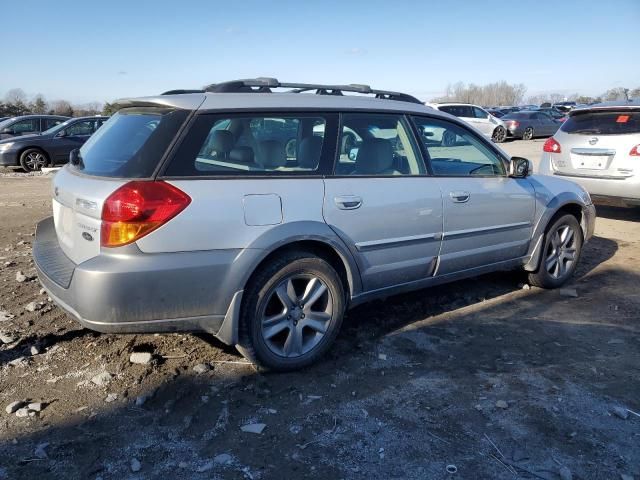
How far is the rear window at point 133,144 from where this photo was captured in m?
3.11

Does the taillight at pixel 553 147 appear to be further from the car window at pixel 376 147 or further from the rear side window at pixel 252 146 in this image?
the rear side window at pixel 252 146

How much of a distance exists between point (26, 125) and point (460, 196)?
16.0 meters

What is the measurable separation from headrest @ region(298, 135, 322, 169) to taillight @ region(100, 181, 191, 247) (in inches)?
38.4

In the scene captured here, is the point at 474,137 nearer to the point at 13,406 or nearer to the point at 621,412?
the point at 621,412

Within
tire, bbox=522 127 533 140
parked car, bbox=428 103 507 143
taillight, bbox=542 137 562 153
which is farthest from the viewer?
tire, bbox=522 127 533 140

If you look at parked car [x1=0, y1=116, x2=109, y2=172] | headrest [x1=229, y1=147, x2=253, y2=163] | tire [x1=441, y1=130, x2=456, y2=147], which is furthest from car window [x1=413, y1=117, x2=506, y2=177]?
parked car [x1=0, y1=116, x2=109, y2=172]

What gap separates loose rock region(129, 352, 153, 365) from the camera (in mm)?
3609

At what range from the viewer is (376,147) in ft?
13.0

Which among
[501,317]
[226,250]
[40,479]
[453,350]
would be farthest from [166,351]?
[501,317]

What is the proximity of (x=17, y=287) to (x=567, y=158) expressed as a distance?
703 centimetres

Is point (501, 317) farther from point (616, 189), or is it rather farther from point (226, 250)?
point (616, 189)

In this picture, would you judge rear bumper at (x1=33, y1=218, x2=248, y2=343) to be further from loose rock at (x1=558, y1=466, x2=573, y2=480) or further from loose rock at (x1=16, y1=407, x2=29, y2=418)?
loose rock at (x1=558, y1=466, x2=573, y2=480)

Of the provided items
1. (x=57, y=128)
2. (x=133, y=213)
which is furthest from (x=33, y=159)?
(x=133, y=213)

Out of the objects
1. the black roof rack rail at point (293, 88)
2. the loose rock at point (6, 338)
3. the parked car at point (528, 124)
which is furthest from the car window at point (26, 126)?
the parked car at point (528, 124)
